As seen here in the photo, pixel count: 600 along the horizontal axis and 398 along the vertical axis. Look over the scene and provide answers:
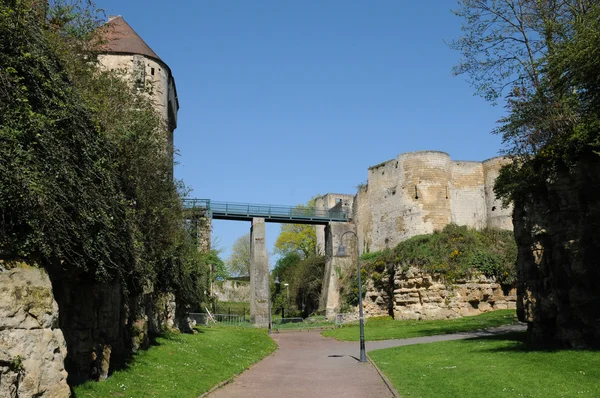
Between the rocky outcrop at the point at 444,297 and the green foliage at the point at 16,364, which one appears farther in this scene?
the rocky outcrop at the point at 444,297

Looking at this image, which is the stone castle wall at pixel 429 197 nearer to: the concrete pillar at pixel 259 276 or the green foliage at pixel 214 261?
the concrete pillar at pixel 259 276

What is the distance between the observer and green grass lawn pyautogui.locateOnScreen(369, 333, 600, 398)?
1090 cm

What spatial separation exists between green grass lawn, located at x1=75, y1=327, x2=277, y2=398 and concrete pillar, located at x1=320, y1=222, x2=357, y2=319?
2416 centimetres

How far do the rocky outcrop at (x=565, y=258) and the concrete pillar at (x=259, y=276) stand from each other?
93.0 feet

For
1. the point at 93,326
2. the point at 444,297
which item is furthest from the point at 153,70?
the point at 93,326

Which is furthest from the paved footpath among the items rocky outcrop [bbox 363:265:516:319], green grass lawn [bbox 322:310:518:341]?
rocky outcrop [bbox 363:265:516:319]

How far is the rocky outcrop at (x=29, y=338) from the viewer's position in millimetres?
6977

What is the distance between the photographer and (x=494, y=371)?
13.2 m

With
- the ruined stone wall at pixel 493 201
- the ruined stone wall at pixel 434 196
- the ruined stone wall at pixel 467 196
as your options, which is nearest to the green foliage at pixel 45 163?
the ruined stone wall at pixel 434 196

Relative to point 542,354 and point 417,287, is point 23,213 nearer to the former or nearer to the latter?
point 542,354

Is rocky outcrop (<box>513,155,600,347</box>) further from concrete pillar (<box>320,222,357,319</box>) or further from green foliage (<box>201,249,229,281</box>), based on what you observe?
concrete pillar (<box>320,222,357,319</box>)

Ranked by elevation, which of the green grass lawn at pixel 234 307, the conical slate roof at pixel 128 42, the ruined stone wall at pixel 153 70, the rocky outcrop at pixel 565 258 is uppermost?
the conical slate roof at pixel 128 42

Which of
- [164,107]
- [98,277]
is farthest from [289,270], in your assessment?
[98,277]

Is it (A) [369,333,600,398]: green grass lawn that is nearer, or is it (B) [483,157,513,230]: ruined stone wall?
(A) [369,333,600,398]: green grass lawn
